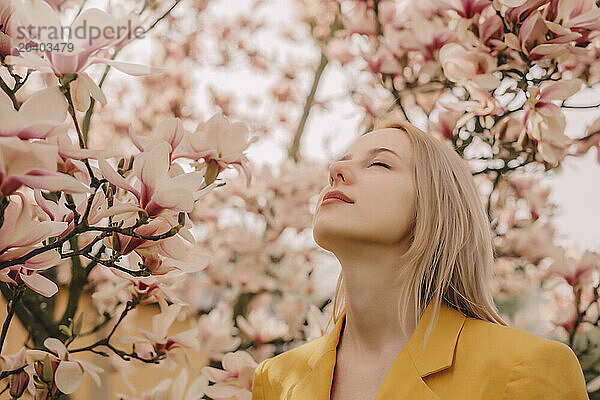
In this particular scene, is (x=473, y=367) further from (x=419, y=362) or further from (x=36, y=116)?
(x=36, y=116)

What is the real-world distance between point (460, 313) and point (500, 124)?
351 millimetres

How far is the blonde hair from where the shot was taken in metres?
0.94

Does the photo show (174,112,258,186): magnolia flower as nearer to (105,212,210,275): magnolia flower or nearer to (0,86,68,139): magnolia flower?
(105,212,210,275): magnolia flower

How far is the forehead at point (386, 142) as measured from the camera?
100 centimetres

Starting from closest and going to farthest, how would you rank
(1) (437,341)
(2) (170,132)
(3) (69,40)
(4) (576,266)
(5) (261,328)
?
(3) (69,40), (2) (170,132), (1) (437,341), (4) (576,266), (5) (261,328)

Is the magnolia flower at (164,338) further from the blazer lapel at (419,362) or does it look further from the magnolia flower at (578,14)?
the magnolia flower at (578,14)

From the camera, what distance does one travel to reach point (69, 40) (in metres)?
0.68

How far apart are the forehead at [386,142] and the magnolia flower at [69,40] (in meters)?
0.41

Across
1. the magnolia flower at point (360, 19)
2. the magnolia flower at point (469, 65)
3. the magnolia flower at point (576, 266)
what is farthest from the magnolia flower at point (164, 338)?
the magnolia flower at point (360, 19)

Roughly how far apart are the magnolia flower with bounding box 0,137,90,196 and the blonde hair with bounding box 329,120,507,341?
1.81 feet

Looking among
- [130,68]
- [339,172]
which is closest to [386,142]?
[339,172]

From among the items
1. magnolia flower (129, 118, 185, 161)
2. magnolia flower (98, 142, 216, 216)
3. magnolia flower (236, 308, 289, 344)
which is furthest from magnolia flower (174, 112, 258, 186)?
magnolia flower (236, 308, 289, 344)

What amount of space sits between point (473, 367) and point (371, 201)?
0.26m

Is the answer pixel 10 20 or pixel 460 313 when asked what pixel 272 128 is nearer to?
pixel 460 313
